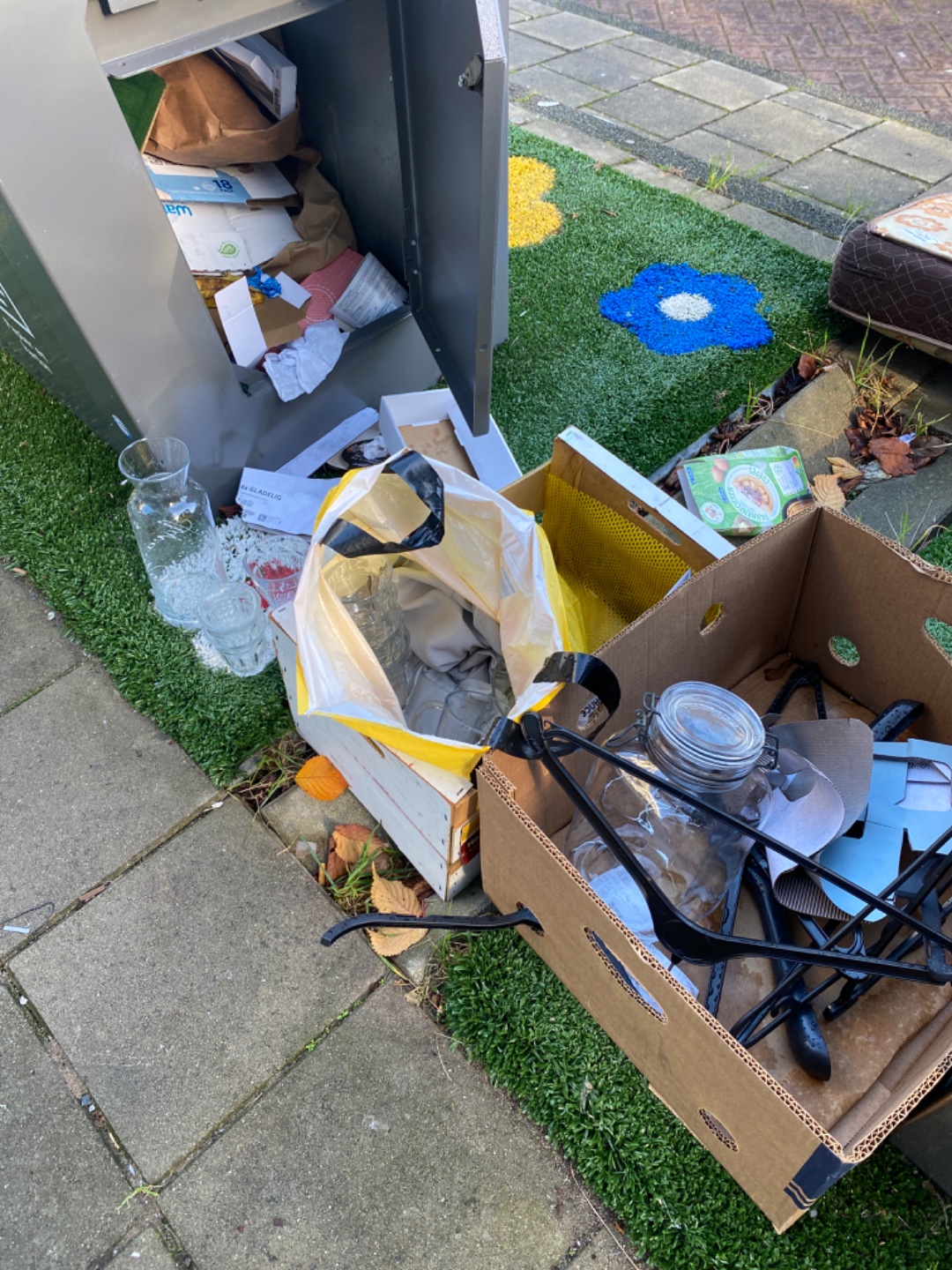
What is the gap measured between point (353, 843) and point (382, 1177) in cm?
58

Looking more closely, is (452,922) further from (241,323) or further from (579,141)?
(579,141)

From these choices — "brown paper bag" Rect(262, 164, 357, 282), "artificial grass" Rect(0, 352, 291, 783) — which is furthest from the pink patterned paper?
"artificial grass" Rect(0, 352, 291, 783)

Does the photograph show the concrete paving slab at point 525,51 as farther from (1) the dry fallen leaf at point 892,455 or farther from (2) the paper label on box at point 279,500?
(2) the paper label on box at point 279,500

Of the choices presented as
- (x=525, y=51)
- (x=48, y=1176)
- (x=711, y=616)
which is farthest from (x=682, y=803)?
(x=525, y=51)

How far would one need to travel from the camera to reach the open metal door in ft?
4.81

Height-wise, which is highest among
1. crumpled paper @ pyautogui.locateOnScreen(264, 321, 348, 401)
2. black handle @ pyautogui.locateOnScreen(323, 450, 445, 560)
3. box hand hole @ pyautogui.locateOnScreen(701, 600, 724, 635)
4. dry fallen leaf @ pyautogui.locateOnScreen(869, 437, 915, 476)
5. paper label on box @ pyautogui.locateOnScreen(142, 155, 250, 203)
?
paper label on box @ pyautogui.locateOnScreen(142, 155, 250, 203)

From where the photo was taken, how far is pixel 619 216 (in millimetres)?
3391

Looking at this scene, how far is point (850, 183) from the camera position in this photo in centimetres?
364

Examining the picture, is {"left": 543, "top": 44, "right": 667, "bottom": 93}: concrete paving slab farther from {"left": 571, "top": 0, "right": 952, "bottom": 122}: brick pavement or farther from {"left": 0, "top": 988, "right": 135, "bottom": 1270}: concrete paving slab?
{"left": 0, "top": 988, "right": 135, "bottom": 1270}: concrete paving slab

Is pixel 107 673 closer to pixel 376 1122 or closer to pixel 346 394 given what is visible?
pixel 346 394

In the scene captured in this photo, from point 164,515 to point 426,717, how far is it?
39.5 inches

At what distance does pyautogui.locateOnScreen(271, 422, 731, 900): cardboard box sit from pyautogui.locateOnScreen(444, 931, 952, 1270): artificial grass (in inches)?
9.4

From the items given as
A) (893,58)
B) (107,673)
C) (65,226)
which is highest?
(65,226)

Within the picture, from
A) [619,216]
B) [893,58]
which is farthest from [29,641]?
[893,58]
